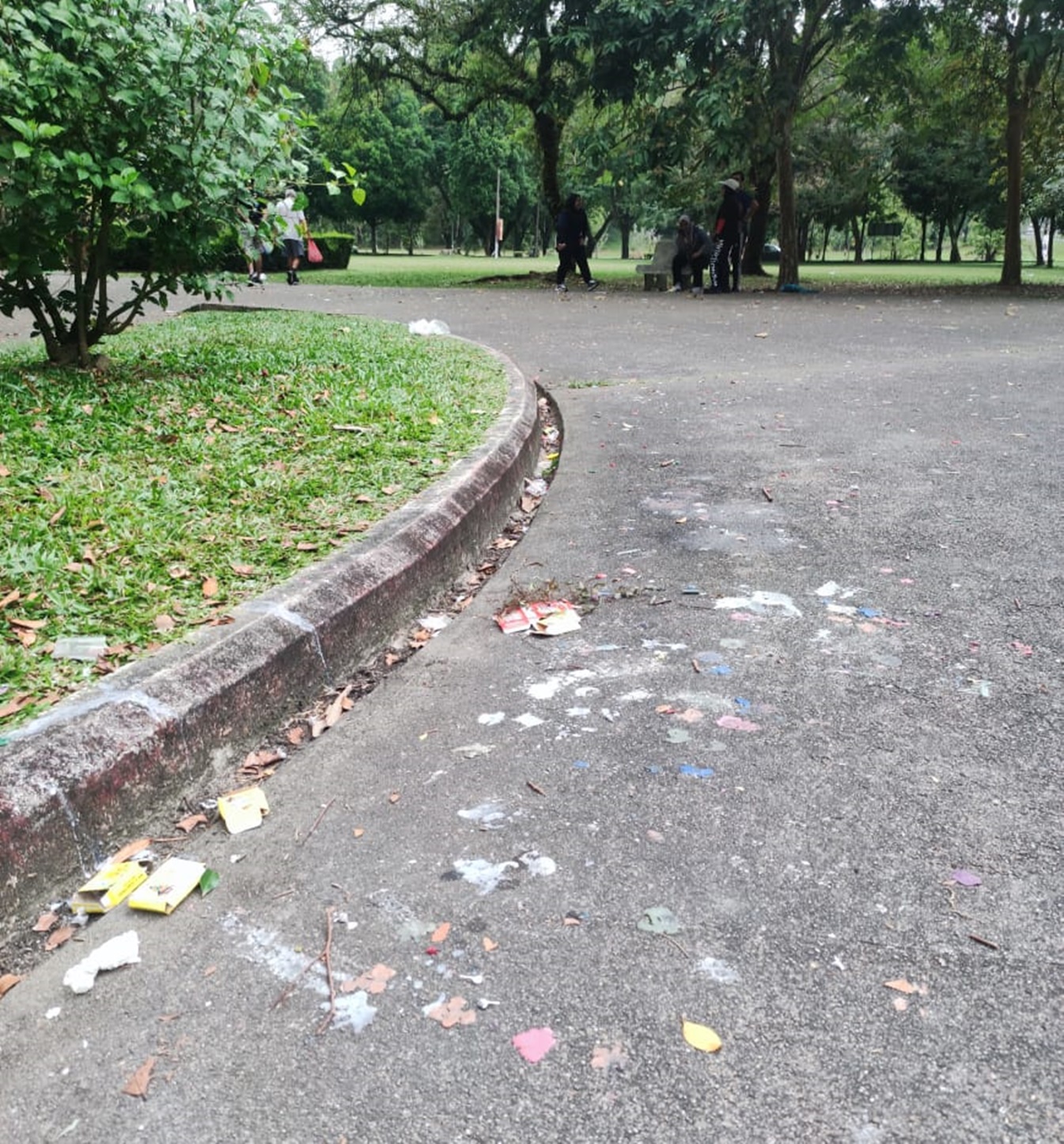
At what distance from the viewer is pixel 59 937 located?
6.66 ft

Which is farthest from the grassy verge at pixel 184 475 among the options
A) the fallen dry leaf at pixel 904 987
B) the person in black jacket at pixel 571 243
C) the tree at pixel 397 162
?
the tree at pixel 397 162

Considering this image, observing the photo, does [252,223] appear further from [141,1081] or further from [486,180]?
[486,180]

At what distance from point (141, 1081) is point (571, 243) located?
20380 mm

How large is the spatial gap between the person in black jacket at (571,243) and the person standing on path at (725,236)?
8.61ft

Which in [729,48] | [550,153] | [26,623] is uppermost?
[729,48]

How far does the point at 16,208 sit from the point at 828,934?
19.1 ft

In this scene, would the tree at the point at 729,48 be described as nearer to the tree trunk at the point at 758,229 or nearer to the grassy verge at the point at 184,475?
the tree trunk at the point at 758,229

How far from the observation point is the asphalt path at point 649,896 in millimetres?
1577

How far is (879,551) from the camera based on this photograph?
4070 mm

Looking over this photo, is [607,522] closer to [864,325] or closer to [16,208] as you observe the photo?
[16,208]

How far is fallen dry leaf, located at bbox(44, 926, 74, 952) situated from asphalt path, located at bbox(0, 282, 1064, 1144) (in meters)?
0.04

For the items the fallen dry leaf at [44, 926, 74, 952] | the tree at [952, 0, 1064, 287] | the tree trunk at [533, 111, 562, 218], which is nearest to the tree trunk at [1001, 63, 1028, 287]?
the tree at [952, 0, 1064, 287]

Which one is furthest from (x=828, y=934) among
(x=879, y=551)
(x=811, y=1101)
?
(x=879, y=551)

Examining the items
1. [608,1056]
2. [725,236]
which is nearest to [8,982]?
[608,1056]
